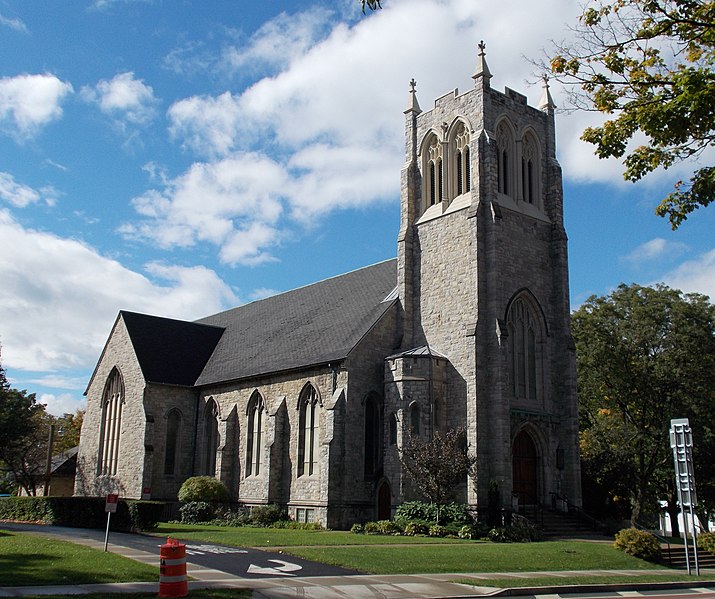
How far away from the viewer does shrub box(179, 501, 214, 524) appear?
3522 cm

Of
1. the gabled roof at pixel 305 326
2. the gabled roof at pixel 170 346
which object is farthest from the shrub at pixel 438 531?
the gabled roof at pixel 170 346

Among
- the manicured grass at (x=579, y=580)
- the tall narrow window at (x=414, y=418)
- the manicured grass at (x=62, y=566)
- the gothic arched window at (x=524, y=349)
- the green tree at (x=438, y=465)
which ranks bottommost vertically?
the manicured grass at (x=579, y=580)

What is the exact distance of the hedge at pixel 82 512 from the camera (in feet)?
88.5

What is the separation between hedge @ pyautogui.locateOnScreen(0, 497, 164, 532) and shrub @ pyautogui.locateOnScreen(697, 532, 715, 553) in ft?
57.4

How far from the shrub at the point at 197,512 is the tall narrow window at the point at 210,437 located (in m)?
5.10

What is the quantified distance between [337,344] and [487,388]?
23.3 ft

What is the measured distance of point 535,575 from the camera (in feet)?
58.1

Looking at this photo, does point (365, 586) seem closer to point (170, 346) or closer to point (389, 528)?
point (389, 528)

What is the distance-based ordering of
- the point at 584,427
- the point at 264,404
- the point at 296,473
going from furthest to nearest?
1. the point at 584,427
2. the point at 264,404
3. the point at 296,473

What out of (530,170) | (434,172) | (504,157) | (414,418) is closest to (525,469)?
(414,418)

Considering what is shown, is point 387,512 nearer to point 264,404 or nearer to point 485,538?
point 485,538

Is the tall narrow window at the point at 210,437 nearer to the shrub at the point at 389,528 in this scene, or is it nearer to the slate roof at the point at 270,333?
the slate roof at the point at 270,333

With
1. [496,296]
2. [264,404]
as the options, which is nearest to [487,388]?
[496,296]

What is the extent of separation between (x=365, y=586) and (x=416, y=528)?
1401 centimetres
